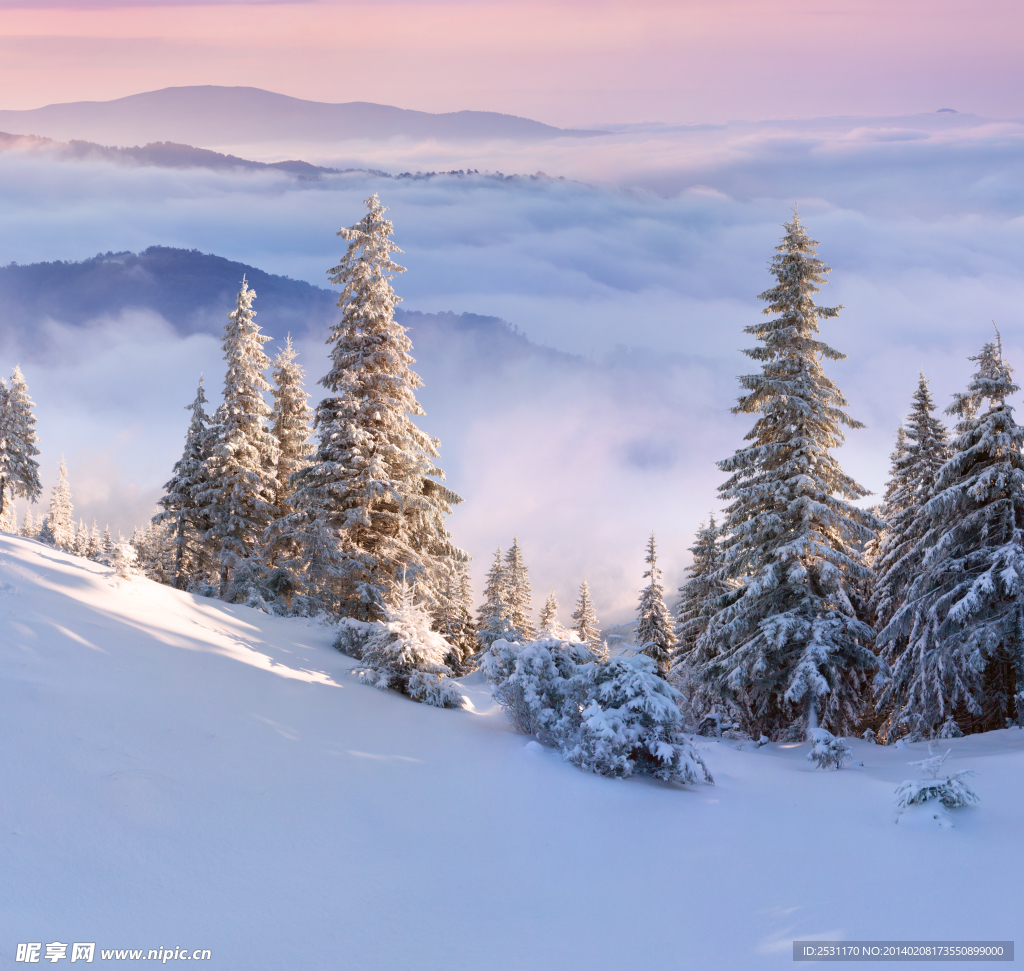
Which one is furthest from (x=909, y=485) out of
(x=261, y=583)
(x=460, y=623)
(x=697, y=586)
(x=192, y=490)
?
(x=192, y=490)

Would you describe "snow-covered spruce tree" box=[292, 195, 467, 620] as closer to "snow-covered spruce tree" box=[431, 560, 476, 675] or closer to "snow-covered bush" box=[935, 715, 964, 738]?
"snow-covered spruce tree" box=[431, 560, 476, 675]

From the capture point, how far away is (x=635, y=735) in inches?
400

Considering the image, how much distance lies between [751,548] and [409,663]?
9.75m

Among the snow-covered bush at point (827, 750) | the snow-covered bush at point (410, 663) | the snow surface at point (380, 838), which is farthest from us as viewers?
the snow-covered bush at point (410, 663)

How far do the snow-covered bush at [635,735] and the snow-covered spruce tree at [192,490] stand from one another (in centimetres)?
2449

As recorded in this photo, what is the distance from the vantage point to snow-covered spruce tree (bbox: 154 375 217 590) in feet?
100

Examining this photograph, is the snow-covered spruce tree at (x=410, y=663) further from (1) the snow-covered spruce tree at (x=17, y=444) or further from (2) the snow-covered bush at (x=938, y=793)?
(1) the snow-covered spruce tree at (x=17, y=444)

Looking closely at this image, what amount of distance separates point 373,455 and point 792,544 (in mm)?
12314

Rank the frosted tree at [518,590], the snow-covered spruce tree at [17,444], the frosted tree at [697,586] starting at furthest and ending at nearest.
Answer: the frosted tree at [518,590]
the snow-covered spruce tree at [17,444]
the frosted tree at [697,586]

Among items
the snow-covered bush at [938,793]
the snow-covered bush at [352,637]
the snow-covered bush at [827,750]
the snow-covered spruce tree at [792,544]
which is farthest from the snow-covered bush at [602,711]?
the snow-covered spruce tree at [792,544]

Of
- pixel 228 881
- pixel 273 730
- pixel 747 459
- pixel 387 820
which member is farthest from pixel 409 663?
pixel 747 459

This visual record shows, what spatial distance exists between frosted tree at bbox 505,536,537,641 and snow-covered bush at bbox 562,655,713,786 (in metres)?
32.9

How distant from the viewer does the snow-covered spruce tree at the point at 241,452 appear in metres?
29.2

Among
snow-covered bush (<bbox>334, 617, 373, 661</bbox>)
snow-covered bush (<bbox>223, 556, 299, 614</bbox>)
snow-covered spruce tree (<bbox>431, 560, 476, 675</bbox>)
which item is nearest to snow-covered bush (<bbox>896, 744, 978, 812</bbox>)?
snow-covered bush (<bbox>334, 617, 373, 661</bbox>)
